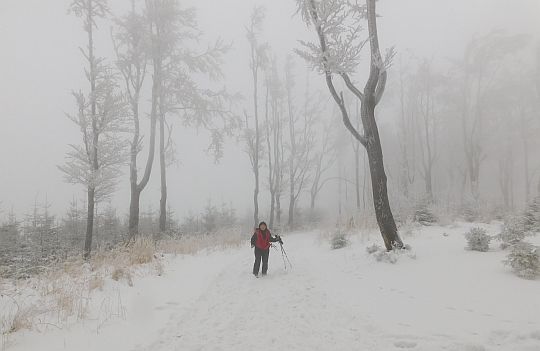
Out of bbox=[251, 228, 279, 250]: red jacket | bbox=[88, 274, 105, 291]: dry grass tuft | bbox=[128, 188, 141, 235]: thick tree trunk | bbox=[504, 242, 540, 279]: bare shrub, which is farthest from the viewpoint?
bbox=[128, 188, 141, 235]: thick tree trunk

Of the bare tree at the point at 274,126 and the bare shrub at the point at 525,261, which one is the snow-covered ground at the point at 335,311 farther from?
the bare tree at the point at 274,126

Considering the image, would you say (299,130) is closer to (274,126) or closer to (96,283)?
(274,126)

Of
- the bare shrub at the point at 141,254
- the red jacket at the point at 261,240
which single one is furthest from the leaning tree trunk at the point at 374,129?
the bare shrub at the point at 141,254

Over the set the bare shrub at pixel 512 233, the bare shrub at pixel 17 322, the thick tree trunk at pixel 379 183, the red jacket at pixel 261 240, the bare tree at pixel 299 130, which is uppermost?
the bare tree at pixel 299 130

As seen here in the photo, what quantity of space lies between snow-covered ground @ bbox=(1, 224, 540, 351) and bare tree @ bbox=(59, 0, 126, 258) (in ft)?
21.2

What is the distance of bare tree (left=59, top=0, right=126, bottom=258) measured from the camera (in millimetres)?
11898

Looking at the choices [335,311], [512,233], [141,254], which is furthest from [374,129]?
[141,254]

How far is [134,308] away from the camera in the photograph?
5.10 meters

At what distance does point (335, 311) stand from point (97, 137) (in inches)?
438

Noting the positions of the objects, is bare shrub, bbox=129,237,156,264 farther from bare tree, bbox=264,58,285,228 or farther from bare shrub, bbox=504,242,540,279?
bare tree, bbox=264,58,285,228

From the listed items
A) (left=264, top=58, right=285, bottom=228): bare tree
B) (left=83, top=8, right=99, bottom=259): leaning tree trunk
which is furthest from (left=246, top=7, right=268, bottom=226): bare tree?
(left=83, top=8, right=99, bottom=259): leaning tree trunk

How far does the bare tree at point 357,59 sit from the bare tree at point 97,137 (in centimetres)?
830

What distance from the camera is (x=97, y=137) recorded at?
1218 centimetres

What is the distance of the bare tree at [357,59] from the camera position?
291 inches
